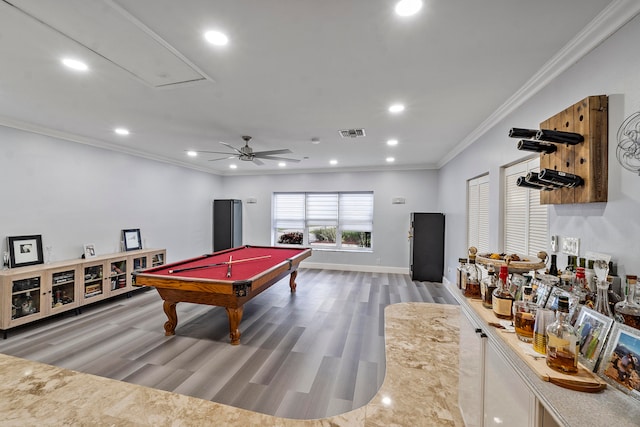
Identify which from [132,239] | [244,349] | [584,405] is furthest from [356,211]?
[584,405]

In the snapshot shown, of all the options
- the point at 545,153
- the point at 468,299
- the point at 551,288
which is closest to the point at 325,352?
the point at 468,299

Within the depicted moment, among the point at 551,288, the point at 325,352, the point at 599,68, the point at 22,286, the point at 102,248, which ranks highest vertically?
the point at 599,68

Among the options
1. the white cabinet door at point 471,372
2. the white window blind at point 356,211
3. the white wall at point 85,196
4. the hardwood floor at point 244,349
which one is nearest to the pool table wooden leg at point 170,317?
the hardwood floor at point 244,349

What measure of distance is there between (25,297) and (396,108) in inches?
203

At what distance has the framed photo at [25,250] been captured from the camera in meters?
3.37

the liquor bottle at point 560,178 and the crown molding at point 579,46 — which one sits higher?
the crown molding at point 579,46

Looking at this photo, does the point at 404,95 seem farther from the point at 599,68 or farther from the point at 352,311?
the point at 352,311

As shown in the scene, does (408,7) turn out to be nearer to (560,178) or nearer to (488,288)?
(560,178)

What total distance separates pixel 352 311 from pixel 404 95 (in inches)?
119

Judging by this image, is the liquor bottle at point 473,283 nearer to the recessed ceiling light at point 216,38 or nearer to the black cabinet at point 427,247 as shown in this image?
the recessed ceiling light at point 216,38

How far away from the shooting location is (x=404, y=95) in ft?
8.46

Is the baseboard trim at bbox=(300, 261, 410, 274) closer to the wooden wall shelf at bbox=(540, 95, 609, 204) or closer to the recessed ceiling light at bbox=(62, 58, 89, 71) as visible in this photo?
the wooden wall shelf at bbox=(540, 95, 609, 204)

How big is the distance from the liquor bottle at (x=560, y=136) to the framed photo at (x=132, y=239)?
5969 mm

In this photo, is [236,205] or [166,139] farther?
[236,205]
